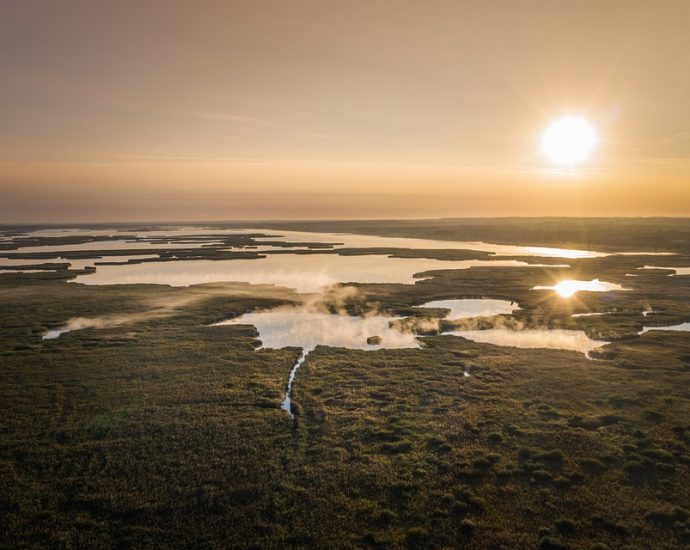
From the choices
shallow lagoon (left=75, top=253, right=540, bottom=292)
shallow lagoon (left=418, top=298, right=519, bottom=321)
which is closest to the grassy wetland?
shallow lagoon (left=418, top=298, right=519, bottom=321)

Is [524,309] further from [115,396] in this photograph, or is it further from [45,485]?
[45,485]

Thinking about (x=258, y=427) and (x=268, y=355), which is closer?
(x=258, y=427)

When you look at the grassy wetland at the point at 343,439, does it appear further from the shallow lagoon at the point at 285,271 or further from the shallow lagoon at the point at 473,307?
the shallow lagoon at the point at 285,271

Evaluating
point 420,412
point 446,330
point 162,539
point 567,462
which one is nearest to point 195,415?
point 162,539

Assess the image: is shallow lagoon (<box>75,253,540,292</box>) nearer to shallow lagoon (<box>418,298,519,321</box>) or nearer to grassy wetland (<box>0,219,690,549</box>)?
shallow lagoon (<box>418,298,519,321</box>)

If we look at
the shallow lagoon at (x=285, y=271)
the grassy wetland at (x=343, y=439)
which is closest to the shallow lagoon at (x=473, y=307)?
the grassy wetland at (x=343, y=439)

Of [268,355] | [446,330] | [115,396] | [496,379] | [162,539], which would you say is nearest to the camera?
[162,539]

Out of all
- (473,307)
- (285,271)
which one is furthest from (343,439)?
(285,271)

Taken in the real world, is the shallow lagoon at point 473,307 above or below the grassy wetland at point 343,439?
above
